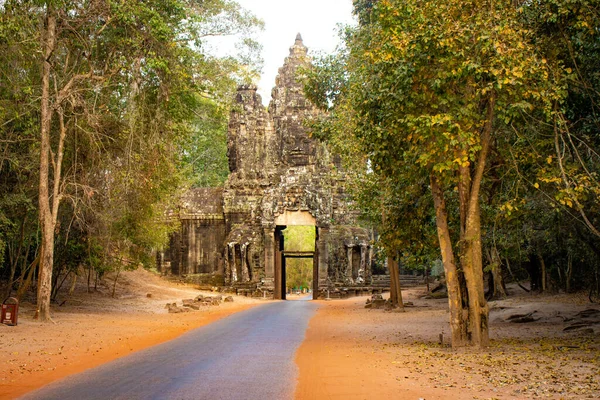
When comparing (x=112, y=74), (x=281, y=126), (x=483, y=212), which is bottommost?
(x=483, y=212)

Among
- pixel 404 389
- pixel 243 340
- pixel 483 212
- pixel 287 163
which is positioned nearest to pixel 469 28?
pixel 483 212

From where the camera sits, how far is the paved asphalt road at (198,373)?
24.5 feet

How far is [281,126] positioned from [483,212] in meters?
25.1

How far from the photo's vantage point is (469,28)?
1095 cm

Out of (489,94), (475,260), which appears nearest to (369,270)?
(475,260)

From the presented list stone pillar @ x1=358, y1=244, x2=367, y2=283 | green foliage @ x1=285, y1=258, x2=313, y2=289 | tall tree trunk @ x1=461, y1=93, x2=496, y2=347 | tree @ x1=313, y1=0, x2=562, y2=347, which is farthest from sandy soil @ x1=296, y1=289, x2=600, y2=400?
green foliage @ x1=285, y1=258, x2=313, y2=289

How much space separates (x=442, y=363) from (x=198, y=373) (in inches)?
143

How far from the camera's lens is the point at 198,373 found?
344 inches

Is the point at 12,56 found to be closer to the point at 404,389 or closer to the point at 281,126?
the point at 404,389

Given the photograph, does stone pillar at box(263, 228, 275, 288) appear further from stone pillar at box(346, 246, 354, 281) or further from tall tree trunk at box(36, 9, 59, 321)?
tall tree trunk at box(36, 9, 59, 321)

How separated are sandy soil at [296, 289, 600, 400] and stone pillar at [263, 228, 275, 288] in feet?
53.9

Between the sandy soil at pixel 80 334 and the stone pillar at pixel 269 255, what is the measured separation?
765cm

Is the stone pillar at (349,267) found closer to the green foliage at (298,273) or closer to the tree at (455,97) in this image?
the tree at (455,97)

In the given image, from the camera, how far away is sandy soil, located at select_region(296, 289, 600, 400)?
7730 mm
